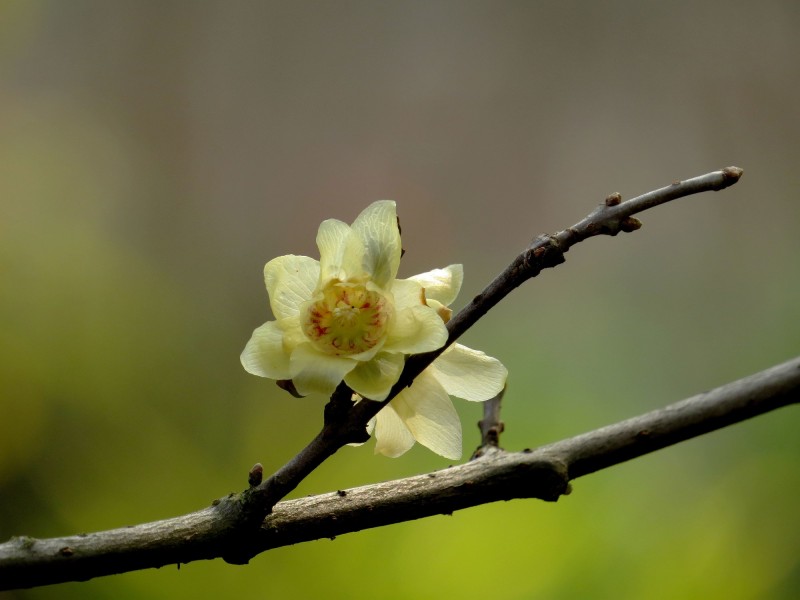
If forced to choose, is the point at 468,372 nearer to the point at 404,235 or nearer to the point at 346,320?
the point at 346,320

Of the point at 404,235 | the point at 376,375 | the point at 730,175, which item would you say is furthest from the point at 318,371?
the point at 404,235

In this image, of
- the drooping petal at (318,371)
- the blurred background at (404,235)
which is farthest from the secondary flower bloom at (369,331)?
the blurred background at (404,235)

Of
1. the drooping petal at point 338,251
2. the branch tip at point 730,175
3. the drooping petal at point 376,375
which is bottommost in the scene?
the drooping petal at point 376,375

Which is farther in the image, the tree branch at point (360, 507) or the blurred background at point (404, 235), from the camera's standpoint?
the blurred background at point (404, 235)

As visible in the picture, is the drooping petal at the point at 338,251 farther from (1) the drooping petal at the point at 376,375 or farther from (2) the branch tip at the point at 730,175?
(2) the branch tip at the point at 730,175

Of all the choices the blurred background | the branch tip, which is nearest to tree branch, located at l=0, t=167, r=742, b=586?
the branch tip

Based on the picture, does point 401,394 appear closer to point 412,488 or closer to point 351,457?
point 412,488
